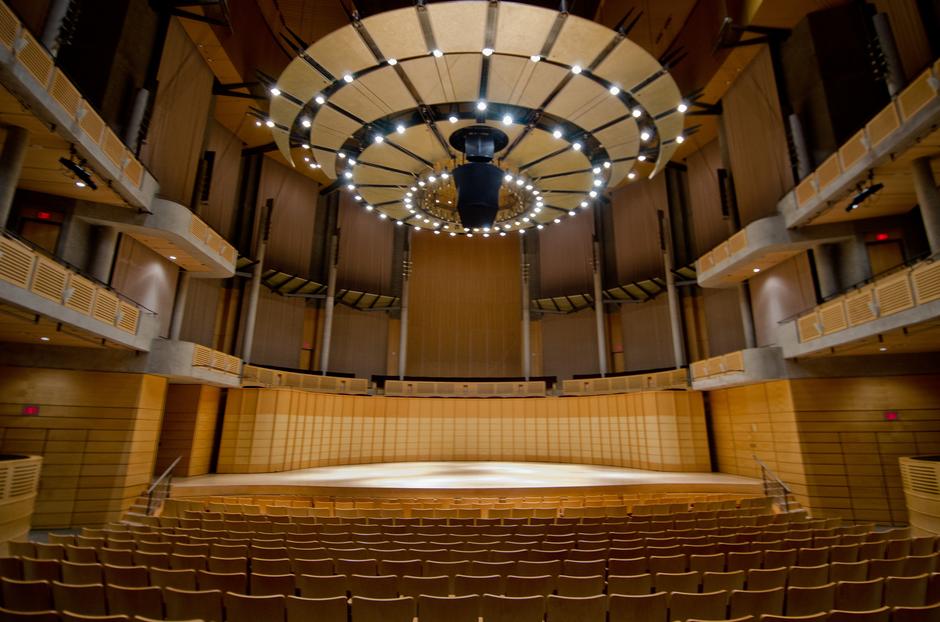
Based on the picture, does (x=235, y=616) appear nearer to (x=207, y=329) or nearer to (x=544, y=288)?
(x=207, y=329)

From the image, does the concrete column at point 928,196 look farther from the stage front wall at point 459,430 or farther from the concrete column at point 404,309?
the concrete column at point 404,309

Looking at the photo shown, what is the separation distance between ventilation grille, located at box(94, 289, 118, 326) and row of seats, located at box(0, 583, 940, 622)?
9363mm

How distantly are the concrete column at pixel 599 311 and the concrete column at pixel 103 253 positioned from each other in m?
21.8

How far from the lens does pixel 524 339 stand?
92.6 ft

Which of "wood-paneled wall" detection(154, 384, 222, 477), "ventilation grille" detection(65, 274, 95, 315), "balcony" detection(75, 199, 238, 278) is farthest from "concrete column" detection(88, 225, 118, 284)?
"wood-paneled wall" detection(154, 384, 222, 477)

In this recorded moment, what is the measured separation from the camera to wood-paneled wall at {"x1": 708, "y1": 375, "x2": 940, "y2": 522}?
13.7m

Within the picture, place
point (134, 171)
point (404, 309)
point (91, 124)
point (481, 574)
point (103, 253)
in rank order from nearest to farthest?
point (481, 574) → point (91, 124) → point (134, 171) → point (103, 253) → point (404, 309)

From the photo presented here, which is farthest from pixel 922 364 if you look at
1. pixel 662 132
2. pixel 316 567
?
pixel 316 567

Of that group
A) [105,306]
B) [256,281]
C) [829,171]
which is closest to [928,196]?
[829,171]

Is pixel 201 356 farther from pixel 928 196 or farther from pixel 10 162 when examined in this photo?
pixel 928 196

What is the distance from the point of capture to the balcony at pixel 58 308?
9.10 meters

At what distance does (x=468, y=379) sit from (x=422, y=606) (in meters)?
22.4

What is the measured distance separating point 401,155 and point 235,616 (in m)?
15.5

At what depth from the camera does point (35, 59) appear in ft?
30.0
